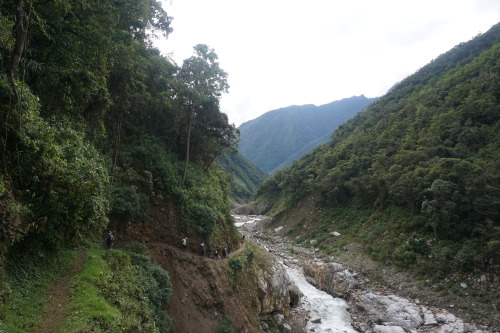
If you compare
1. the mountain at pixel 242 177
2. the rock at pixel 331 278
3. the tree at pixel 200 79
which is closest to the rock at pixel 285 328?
the rock at pixel 331 278

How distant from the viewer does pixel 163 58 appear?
2406cm

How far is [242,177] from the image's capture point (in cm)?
15225

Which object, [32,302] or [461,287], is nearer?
[32,302]

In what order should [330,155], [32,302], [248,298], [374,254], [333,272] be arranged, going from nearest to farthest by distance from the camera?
[32,302] → [248,298] → [333,272] → [374,254] → [330,155]

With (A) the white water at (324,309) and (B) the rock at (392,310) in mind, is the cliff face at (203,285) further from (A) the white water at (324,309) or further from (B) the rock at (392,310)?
(B) the rock at (392,310)

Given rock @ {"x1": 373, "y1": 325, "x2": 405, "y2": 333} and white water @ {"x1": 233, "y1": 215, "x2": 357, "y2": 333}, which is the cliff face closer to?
white water @ {"x1": 233, "y1": 215, "x2": 357, "y2": 333}

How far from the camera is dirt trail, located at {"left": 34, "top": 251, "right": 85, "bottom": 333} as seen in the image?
8034 millimetres

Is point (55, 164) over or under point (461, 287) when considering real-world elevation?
over

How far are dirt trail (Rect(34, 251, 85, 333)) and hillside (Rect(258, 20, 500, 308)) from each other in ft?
99.7

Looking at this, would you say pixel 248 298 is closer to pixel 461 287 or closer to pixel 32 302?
pixel 32 302

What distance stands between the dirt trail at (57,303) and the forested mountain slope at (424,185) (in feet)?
104

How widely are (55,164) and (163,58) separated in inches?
686

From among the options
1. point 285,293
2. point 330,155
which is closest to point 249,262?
point 285,293

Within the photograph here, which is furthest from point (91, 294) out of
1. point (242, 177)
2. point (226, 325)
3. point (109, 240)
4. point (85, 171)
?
point (242, 177)
